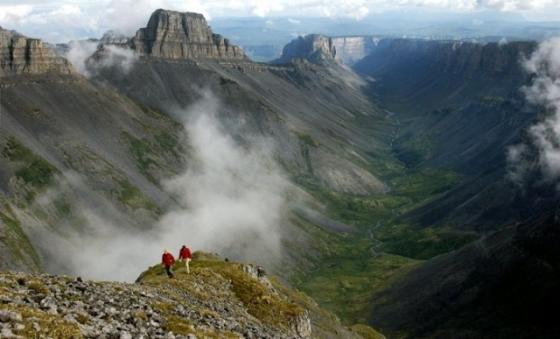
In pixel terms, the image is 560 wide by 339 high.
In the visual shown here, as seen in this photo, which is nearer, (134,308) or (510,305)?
(134,308)

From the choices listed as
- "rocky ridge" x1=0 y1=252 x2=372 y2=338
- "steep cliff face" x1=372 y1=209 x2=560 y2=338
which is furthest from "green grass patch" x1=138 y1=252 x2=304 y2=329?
"steep cliff face" x1=372 y1=209 x2=560 y2=338

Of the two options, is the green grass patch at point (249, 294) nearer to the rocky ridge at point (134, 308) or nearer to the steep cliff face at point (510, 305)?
the rocky ridge at point (134, 308)

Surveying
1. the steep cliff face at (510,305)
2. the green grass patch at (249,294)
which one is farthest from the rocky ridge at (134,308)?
the steep cliff face at (510,305)

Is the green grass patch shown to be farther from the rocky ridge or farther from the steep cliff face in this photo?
the steep cliff face

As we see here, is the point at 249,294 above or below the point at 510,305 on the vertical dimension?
above

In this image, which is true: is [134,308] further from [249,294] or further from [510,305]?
[510,305]

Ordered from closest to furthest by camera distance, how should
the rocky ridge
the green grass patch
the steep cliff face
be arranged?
the rocky ridge, the green grass patch, the steep cliff face

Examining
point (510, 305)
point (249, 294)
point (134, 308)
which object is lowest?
point (510, 305)

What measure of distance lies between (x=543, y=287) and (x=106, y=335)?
172 meters

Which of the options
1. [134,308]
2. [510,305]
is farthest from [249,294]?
[510,305]

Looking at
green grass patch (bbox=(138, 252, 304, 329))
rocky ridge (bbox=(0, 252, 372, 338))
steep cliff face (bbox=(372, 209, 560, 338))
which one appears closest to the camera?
rocky ridge (bbox=(0, 252, 372, 338))

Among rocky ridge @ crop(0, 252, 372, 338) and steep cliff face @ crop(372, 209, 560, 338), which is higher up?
rocky ridge @ crop(0, 252, 372, 338)

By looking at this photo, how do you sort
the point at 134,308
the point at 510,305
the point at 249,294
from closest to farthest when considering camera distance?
the point at 134,308 → the point at 249,294 → the point at 510,305

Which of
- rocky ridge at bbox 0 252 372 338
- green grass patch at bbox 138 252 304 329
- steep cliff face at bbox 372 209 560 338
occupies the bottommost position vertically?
steep cliff face at bbox 372 209 560 338
